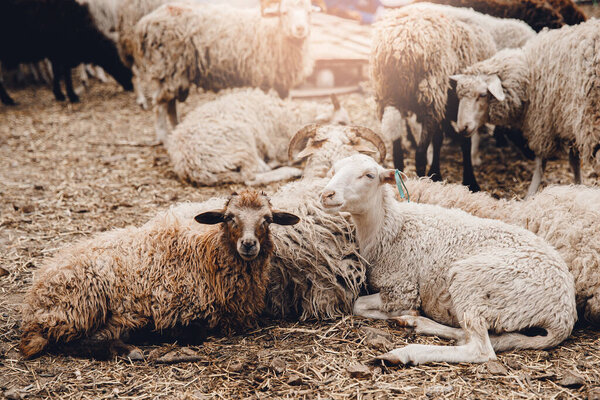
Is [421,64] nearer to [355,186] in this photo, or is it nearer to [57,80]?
[355,186]

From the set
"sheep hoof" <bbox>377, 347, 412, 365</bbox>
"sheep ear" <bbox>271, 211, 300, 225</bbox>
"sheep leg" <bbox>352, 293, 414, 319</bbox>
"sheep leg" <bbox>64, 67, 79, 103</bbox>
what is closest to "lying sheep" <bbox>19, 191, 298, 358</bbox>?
"sheep ear" <bbox>271, 211, 300, 225</bbox>

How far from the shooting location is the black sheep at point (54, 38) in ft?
34.7

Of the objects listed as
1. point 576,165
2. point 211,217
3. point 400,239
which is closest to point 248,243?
point 211,217

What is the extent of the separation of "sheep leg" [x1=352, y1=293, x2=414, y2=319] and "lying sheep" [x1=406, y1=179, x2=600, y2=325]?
1071mm

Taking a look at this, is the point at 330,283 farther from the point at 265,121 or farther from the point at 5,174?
the point at 5,174

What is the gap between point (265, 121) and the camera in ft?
22.8

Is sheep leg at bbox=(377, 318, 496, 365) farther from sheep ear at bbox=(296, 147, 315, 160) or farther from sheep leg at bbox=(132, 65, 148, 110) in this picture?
sheep leg at bbox=(132, 65, 148, 110)

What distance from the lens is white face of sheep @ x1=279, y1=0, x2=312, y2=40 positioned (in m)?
7.30

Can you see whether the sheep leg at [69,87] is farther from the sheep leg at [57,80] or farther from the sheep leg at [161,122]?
the sheep leg at [161,122]

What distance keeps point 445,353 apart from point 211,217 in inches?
Result: 63.2

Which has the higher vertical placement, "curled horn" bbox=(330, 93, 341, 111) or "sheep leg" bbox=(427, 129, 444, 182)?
"curled horn" bbox=(330, 93, 341, 111)

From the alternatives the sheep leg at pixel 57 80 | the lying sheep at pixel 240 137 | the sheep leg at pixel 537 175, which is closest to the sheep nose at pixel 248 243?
the lying sheep at pixel 240 137

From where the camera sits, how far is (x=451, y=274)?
324 cm

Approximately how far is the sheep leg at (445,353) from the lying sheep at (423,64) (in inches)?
109
